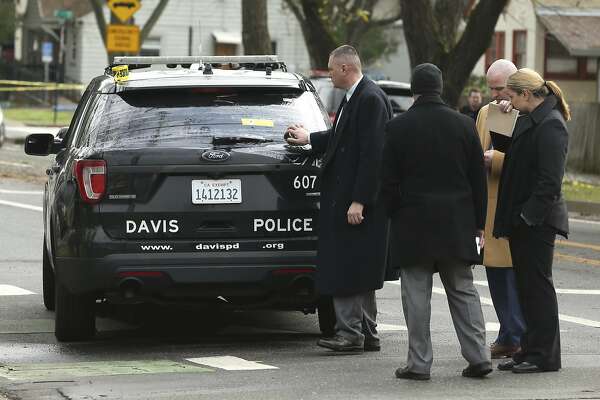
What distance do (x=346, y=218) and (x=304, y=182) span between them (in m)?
0.44

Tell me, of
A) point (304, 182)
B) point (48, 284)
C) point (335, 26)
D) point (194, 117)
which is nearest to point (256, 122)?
point (194, 117)

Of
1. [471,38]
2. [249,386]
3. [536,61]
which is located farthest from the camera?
[536,61]

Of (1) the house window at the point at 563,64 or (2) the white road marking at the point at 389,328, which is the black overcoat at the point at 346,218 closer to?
(2) the white road marking at the point at 389,328

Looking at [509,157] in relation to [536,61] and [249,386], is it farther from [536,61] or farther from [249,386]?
[536,61]

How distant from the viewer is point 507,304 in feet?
30.0

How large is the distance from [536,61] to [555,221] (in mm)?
41476

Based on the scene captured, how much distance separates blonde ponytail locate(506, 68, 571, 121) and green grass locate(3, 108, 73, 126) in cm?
3661

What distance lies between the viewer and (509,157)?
27.9 ft

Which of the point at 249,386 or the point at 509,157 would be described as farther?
the point at 509,157

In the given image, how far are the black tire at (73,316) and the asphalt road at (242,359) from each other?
9 centimetres

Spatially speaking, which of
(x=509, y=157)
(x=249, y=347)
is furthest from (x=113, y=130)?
(x=509, y=157)

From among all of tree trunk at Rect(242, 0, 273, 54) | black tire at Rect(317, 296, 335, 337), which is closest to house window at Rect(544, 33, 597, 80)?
tree trunk at Rect(242, 0, 273, 54)

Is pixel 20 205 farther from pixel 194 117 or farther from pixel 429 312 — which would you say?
pixel 429 312

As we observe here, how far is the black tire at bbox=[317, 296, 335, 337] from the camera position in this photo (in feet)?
31.9
